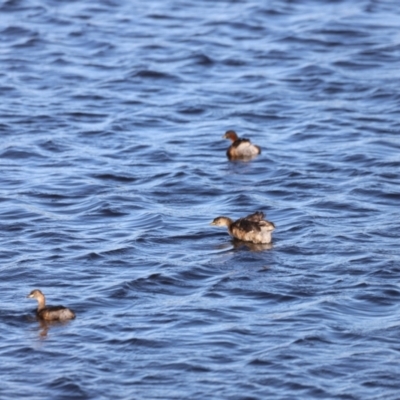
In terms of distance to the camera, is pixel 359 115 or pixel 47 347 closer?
pixel 47 347

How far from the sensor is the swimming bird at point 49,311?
14.4m

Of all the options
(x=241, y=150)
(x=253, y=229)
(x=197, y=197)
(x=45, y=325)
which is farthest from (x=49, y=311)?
(x=241, y=150)

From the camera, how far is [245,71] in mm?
27750

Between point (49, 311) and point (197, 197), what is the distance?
598 cm

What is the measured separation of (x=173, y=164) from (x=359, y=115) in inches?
186

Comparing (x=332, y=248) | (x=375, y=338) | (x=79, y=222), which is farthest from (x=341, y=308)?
(x=79, y=222)

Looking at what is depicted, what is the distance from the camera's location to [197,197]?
19.9 meters

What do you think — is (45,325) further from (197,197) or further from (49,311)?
(197,197)

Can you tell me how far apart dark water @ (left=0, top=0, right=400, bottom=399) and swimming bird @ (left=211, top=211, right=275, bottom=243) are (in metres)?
0.18

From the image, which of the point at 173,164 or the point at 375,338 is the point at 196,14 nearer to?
the point at 173,164

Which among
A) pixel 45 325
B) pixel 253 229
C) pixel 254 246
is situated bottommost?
pixel 45 325

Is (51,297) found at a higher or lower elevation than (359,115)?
lower

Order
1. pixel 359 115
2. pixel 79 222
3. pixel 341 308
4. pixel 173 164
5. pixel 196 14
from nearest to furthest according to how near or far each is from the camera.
→ pixel 341 308, pixel 79 222, pixel 173 164, pixel 359 115, pixel 196 14

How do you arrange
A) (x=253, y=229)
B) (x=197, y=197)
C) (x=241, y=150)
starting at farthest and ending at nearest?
(x=241, y=150)
(x=197, y=197)
(x=253, y=229)
